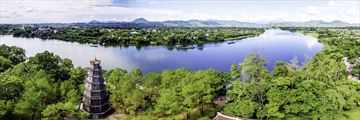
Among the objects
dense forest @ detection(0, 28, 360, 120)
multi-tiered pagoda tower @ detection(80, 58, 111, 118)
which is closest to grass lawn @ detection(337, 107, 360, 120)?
dense forest @ detection(0, 28, 360, 120)

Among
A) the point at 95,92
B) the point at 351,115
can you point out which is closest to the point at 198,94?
the point at 95,92

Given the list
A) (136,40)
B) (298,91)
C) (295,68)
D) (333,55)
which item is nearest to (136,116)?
(298,91)

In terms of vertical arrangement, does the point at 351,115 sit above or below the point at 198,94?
below

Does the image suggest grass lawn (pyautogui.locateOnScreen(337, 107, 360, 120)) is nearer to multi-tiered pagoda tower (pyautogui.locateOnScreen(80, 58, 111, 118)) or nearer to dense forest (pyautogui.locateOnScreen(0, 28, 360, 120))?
dense forest (pyautogui.locateOnScreen(0, 28, 360, 120))

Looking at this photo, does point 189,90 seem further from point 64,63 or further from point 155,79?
point 64,63

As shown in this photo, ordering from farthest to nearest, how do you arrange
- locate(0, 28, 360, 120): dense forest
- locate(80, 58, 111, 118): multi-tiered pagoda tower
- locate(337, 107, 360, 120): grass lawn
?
1. locate(80, 58, 111, 118): multi-tiered pagoda tower
2. locate(337, 107, 360, 120): grass lawn
3. locate(0, 28, 360, 120): dense forest

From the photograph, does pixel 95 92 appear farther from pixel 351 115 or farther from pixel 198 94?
pixel 351 115
